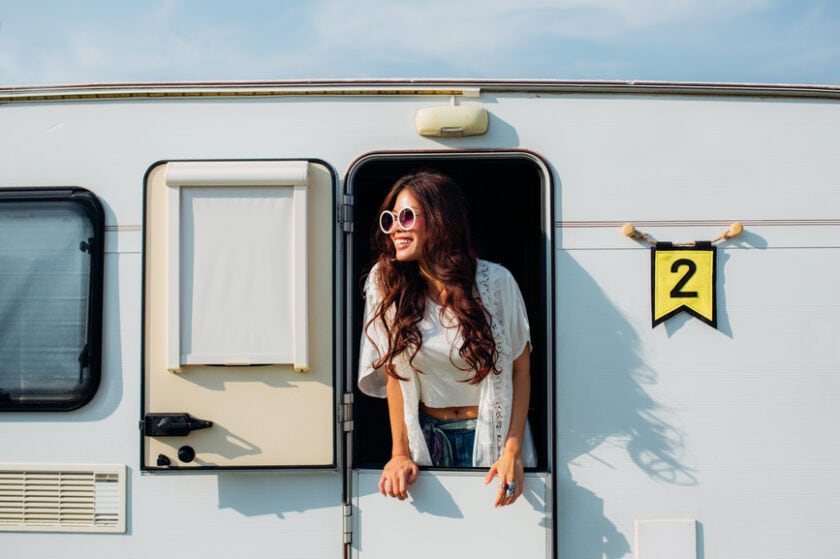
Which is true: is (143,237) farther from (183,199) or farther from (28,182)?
(28,182)

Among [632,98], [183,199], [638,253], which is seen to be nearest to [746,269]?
[638,253]

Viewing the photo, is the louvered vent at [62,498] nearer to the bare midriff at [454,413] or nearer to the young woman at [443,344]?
the young woman at [443,344]

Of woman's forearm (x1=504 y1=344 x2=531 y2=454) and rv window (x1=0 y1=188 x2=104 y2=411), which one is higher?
rv window (x1=0 y1=188 x2=104 y2=411)

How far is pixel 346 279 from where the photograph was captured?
2.41m

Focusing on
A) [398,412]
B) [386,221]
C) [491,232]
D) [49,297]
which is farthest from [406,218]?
[49,297]

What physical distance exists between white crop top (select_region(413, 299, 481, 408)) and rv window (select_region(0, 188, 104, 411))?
1.32 metres

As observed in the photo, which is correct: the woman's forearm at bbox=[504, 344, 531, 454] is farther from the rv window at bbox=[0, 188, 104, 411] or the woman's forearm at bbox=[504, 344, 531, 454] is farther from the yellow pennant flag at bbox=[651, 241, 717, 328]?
the rv window at bbox=[0, 188, 104, 411]

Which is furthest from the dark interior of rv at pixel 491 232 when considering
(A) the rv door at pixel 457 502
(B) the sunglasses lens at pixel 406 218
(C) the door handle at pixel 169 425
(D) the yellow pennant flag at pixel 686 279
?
(C) the door handle at pixel 169 425

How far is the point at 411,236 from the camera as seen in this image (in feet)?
7.76

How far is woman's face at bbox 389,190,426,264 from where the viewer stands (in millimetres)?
2367

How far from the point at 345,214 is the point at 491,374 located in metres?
0.86

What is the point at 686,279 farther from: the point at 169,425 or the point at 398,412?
the point at 169,425

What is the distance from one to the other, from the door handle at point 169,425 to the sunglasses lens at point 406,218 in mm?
1090

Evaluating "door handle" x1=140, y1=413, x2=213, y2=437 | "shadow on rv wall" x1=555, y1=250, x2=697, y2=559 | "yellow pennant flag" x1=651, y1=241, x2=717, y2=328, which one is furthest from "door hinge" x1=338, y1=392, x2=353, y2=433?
"yellow pennant flag" x1=651, y1=241, x2=717, y2=328
